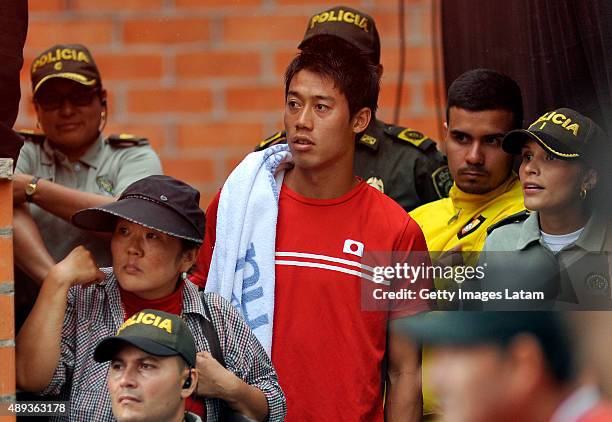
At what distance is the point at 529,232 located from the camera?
4.18 metres

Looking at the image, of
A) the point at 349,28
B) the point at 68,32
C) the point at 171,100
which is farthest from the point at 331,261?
the point at 68,32

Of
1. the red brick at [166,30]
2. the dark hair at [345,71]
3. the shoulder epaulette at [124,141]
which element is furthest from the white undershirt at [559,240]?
the red brick at [166,30]

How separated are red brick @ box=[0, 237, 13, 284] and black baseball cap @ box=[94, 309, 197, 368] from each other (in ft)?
1.31

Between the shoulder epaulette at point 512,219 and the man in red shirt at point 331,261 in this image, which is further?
A: the shoulder epaulette at point 512,219

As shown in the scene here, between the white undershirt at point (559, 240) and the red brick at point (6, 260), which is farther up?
the white undershirt at point (559, 240)

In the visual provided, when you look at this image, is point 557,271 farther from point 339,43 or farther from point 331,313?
point 339,43

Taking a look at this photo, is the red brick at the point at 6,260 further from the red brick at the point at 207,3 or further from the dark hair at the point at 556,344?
the red brick at the point at 207,3

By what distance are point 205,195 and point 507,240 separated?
1.93 m

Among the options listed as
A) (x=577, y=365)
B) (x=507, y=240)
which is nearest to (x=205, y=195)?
(x=507, y=240)

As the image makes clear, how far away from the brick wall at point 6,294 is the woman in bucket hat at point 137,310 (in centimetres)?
4

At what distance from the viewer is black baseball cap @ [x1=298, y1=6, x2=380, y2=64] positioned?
5.02 meters

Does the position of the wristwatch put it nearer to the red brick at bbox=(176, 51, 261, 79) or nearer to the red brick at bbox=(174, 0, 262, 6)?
the red brick at bbox=(176, 51, 261, 79)

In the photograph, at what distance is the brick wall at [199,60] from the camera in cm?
579

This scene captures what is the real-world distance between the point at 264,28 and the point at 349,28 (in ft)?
2.64
